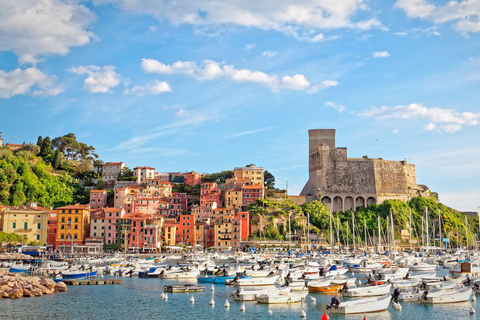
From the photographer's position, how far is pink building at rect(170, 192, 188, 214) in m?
76.2

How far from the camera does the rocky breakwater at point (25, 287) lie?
1132 inches

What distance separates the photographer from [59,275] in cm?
3803

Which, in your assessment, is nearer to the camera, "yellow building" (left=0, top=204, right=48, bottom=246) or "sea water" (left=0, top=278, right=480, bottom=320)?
"sea water" (left=0, top=278, right=480, bottom=320)

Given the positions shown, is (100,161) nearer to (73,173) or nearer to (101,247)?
(73,173)

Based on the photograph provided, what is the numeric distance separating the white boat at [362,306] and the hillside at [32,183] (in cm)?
5480

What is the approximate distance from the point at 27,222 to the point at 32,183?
11.7 metres

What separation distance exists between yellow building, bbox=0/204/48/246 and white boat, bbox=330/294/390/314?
47.0m

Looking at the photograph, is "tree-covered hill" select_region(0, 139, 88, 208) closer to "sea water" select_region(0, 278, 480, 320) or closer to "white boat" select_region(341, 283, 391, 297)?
"sea water" select_region(0, 278, 480, 320)

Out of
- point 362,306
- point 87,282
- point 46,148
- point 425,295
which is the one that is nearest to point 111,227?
point 46,148

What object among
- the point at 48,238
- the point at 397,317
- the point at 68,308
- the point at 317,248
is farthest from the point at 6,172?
the point at 397,317

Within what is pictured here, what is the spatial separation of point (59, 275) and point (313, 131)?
5372 centimetres

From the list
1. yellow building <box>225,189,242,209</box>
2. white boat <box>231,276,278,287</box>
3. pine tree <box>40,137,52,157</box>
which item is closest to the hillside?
pine tree <box>40,137,52,157</box>

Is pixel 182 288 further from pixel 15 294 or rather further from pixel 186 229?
pixel 186 229

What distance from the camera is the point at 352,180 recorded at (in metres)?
79.3
